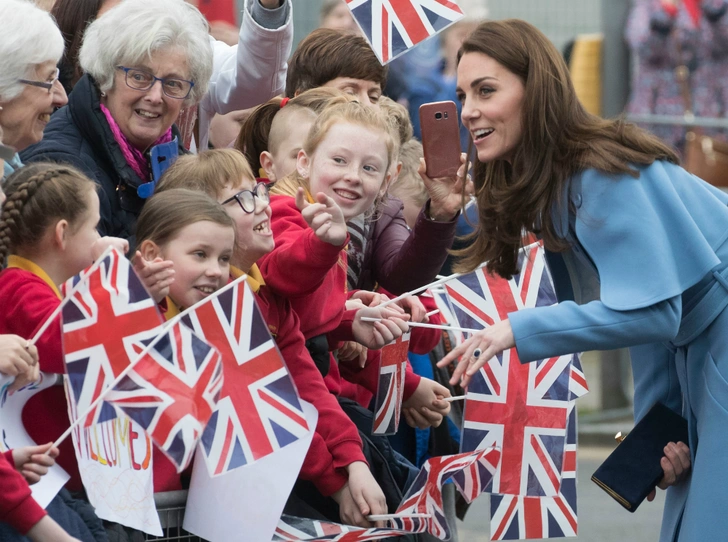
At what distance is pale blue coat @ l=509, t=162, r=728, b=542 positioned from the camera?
11.8 ft

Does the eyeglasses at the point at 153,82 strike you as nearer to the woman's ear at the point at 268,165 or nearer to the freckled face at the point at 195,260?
the woman's ear at the point at 268,165

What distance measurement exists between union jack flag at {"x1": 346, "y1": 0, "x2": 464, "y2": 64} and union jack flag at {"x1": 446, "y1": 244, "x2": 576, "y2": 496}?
807 mm

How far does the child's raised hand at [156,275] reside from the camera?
3408 millimetres

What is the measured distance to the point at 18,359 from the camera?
3035mm

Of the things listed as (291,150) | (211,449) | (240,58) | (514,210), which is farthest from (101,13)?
(211,449)

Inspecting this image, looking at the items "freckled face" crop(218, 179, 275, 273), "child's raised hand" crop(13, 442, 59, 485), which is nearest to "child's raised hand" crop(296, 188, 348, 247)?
"freckled face" crop(218, 179, 275, 273)

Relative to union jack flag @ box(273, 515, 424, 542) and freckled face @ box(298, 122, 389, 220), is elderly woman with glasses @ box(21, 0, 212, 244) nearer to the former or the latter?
freckled face @ box(298, 122, 389, 220)

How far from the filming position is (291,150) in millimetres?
4531

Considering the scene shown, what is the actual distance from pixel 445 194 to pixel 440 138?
177mm

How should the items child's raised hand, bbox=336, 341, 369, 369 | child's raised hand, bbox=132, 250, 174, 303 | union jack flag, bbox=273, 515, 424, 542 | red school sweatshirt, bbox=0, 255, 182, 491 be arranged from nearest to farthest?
1. red school sweatshirt, bbox=0, 255, 182, 491
2. child's raised hand, bbox=132, 250, 174, 303
3. union jack flag, bbox=273, 515, 424, 542
4. child's raised hand, bbox=336, 341, 369, 369

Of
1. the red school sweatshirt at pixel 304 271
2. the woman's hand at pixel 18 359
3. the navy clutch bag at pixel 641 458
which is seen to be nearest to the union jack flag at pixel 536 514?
the navy clutch bag at pixel 641 458

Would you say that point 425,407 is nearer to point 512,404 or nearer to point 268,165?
point 512,404

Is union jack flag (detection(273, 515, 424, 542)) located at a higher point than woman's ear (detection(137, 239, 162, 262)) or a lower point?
lower

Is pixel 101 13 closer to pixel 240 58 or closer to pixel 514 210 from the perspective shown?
pixel 240 58
